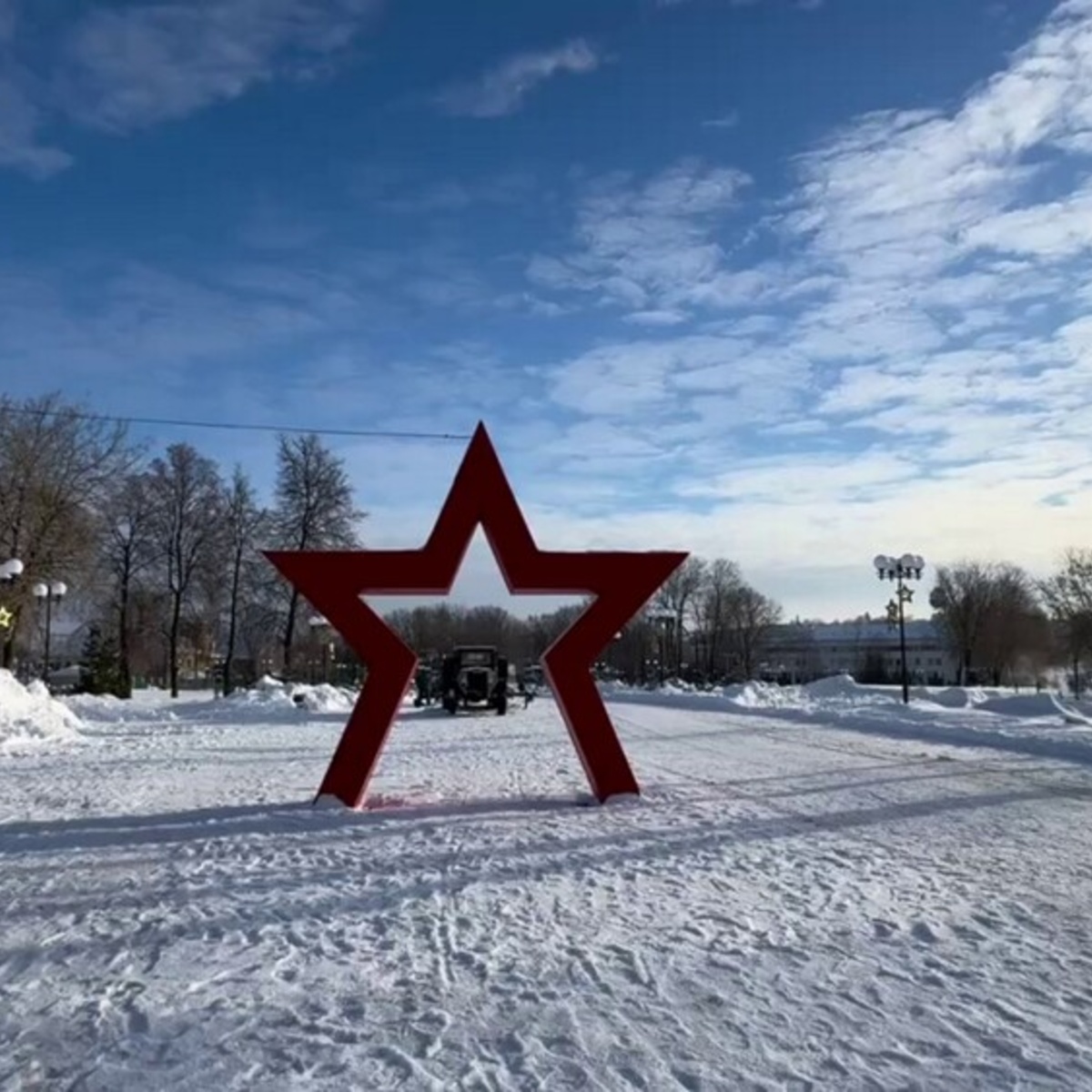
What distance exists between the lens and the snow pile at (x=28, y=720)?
20.7 metres

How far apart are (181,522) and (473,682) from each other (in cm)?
2248

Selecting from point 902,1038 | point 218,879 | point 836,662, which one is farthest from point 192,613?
point 836,662

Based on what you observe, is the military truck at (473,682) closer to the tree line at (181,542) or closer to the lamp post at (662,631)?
the tree line at (181,542)

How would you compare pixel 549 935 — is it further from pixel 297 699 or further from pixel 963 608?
pixel 963 608

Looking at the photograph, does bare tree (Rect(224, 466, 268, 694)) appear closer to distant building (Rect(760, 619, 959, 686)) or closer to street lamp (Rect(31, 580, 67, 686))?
street lamp (Rect(31, 580, 67, 686))

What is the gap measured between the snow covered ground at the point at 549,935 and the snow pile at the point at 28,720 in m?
7.72

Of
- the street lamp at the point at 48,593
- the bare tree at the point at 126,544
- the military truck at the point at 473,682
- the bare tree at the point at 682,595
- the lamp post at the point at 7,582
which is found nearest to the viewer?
the lamp post at the point at 7,582

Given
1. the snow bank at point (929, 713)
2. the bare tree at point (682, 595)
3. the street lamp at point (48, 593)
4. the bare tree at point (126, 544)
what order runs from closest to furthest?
the snow bank at point (929, 713), the street lamp at point (48, 593), the bare tree at point (126, 544), the bare tree at point (682, 595)

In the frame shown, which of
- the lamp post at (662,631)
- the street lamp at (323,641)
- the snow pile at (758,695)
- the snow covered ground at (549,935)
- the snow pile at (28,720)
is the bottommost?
the snow covered ground at (549,935)

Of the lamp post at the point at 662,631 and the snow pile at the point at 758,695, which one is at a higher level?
the lamp post at the point at 662,631

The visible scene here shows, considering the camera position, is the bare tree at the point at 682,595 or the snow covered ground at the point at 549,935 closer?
the snow covered ground at the point at 549,935

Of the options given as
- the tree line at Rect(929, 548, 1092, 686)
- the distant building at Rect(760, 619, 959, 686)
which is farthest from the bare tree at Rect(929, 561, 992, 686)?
the distant building at Rect(760, 619, 959, 686)

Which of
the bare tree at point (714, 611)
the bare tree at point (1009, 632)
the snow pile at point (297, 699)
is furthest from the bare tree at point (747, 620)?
the snow pile at point (297, 699)

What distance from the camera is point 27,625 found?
45.8 meters
